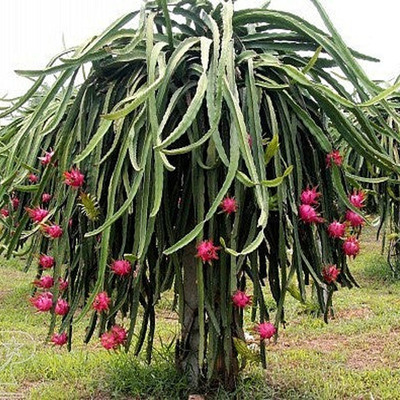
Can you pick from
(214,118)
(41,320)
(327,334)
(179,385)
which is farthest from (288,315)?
(214,118)

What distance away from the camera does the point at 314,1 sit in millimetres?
2105

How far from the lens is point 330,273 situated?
81.7 inches

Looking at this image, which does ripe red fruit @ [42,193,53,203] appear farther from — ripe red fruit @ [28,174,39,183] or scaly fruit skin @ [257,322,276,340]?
scaly fruit skin @ [257,322,276,340]

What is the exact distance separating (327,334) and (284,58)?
8.00 feet

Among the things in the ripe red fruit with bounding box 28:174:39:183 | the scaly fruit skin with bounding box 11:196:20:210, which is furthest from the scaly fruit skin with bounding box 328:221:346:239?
the scaly fruit skin with bounding box 11:196:20:210

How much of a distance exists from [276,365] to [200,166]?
164 cm

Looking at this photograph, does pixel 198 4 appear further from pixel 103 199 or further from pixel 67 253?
pixel 67 253

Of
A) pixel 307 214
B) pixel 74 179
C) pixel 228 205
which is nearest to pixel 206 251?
pixel 228 205

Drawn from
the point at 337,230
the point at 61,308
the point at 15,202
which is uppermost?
the point at 337,230

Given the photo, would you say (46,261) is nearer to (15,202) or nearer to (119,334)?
(119,334)

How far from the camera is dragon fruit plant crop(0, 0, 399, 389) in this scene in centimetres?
190

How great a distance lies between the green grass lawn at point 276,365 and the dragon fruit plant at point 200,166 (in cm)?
49

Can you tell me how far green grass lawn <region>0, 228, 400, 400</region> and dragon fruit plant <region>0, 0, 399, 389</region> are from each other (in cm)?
49

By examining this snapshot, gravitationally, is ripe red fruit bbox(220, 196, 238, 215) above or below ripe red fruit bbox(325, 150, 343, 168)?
below
